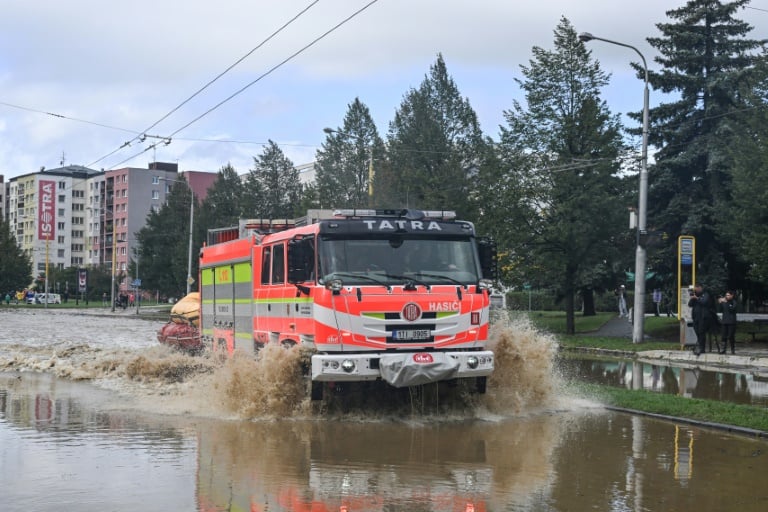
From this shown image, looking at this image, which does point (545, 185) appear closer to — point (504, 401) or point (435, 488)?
point (504, 401)

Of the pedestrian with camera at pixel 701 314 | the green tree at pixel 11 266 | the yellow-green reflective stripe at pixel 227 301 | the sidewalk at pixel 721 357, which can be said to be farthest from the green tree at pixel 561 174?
the green tree at pixel 11 266

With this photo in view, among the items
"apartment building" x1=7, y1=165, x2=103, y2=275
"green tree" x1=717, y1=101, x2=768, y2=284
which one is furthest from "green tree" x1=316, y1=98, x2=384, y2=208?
"apartment building" x1=7, y1=165, x2=103, y2=275

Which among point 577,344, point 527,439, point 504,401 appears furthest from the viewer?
point 577,344

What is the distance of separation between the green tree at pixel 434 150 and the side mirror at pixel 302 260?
2967 centimetres

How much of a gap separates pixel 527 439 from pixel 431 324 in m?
2.08

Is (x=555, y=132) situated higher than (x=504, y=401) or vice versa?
(x=555, y=132)

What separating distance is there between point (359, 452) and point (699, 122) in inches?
1175

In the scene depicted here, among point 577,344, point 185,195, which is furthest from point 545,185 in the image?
point 185,195

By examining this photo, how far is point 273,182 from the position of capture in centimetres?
6881

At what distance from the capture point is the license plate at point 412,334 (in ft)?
41.9

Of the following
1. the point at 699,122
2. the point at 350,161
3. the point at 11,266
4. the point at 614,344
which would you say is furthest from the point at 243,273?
the point at 11,266

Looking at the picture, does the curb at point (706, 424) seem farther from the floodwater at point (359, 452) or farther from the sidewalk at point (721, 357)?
the sidewalk at point (721, 357)

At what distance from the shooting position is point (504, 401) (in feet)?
46.7

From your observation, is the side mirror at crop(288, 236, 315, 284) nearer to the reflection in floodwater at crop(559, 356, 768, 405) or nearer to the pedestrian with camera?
the reflection in floodwater at crop(559, 356, 768, 405)
